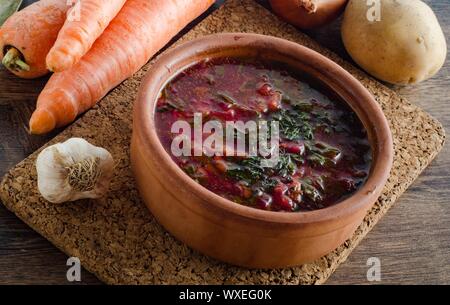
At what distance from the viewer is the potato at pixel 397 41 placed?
2.18 m

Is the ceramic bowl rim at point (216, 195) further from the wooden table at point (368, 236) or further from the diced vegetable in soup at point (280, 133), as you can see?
the wooden table at point (368, 236)

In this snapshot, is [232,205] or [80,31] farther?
[80,31]

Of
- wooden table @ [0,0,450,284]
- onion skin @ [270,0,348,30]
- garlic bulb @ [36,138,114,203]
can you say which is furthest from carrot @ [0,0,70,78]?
onion skin @ [270,0,348,30]

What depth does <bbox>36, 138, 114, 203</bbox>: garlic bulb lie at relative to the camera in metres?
1.72

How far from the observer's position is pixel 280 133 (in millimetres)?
1797

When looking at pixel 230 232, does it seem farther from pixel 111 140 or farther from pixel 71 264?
pixel 111 140

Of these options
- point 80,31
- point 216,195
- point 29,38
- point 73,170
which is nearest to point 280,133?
point 216,195

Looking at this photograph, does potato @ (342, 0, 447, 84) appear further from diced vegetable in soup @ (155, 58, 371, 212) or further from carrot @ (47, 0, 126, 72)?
carrot @ (47, 0, 126, 72)

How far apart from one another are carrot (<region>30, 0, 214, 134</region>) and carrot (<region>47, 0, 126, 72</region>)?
4 centimetres

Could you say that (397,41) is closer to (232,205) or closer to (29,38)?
(232,205)

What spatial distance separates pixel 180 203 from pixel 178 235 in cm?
14

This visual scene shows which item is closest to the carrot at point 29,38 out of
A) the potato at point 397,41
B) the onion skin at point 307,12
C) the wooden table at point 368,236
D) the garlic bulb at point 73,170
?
the wooden table at point 368,236

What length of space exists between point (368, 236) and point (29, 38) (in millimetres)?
1115

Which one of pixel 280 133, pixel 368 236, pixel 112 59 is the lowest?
pixel 368 236
